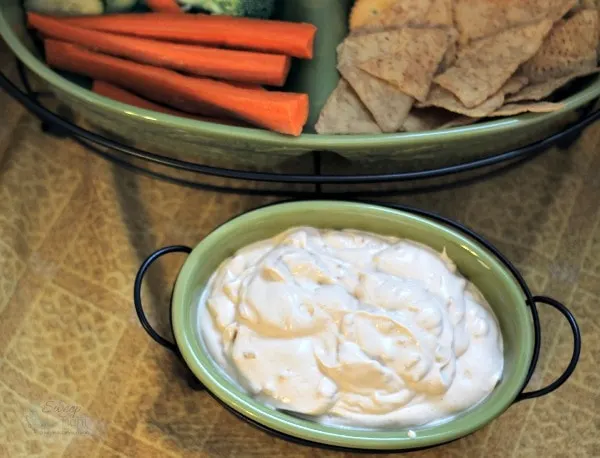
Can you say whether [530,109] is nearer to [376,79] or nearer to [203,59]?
[376,79]

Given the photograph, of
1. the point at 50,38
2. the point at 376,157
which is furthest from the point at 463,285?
the point at 50,38

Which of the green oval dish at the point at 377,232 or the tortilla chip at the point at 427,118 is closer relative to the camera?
the green oval dish at the point at 377,232

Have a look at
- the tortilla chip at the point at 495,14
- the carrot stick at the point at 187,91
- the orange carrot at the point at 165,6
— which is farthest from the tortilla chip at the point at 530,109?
the orange carrot at the point at 165,6

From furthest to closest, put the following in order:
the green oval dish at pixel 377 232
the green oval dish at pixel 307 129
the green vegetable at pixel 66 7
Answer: the green vegetable at pixel 66 7
the green oval dish at pixel 307 129
the green oval dish at pixel 377 232

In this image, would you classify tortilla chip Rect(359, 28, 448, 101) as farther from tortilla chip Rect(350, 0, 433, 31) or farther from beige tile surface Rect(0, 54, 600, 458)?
beige tile surface Rect(0, 54, 600, 458)

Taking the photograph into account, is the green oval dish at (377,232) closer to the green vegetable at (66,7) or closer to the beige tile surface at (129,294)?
the beige tile surface at (129,294)

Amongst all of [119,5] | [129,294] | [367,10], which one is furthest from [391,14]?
[129,294]

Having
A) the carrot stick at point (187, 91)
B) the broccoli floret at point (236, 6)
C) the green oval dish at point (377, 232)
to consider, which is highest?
the broccoli floret at point (236, 6)

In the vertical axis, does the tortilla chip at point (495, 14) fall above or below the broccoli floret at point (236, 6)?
above
